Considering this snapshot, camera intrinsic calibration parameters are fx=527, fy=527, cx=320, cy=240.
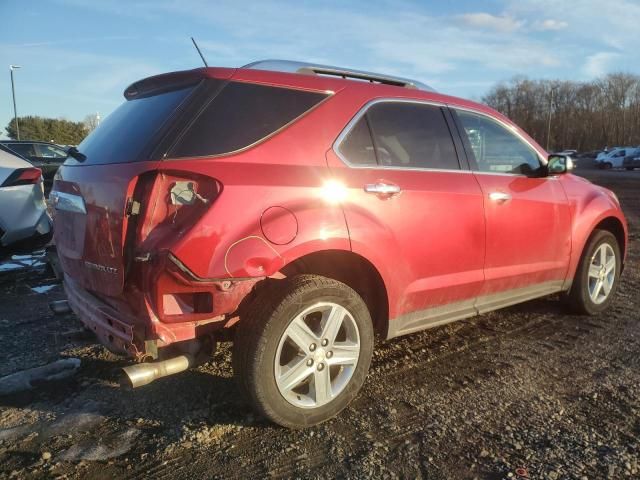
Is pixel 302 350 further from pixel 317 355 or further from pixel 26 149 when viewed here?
pixel 26 149

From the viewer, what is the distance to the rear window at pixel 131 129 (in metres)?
2.66

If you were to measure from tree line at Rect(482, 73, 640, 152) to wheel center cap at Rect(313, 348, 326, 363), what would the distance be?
283 feet

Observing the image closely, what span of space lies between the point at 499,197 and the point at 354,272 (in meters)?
1.28

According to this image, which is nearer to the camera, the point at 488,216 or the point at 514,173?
the point at 488,216

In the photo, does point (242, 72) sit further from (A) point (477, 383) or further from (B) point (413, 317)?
(A) point (477, 383)

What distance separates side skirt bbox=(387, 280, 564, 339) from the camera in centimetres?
325

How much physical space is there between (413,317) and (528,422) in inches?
34.1

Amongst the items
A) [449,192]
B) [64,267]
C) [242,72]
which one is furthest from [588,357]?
[64,267]

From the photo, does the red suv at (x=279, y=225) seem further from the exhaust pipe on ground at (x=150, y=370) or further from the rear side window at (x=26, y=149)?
the rear side window at (x=26, y=149)

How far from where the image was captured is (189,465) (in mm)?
2445

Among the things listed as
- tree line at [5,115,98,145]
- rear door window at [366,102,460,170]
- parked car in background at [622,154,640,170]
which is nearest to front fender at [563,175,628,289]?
rear door window at [366,102,460,170]

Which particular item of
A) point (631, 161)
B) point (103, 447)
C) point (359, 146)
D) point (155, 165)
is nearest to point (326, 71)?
point (359, 146)

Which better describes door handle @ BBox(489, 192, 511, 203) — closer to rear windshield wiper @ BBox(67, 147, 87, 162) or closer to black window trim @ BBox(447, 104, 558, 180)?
black window trim @ BBox(447, 104, 558, 180)

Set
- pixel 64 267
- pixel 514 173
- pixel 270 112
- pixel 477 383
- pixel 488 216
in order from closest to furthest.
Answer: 1. pixel 270 112
2. pixel 64 267
3. pixel 477 383
4. pixel 488 216
5. pixel 514 173
